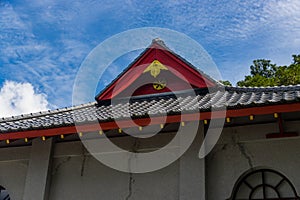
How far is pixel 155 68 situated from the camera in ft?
30.9

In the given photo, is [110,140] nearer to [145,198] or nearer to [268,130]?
[145,198]

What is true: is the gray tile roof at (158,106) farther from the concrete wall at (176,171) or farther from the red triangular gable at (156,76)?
the concrete wall at (176,171)

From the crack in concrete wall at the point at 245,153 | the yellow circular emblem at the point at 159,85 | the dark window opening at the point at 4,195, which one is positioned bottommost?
the dark window opening at the point at 4,195

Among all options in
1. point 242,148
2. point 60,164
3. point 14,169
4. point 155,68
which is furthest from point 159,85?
point 14,169

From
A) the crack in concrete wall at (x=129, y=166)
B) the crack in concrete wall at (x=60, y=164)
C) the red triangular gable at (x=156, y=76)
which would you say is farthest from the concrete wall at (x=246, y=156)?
the crack in concrete wall at (x=60, y=164)

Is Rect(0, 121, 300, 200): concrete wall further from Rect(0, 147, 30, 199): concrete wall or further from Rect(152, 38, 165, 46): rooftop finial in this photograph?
Rect(152, 38, 165, 46): rooftop finial

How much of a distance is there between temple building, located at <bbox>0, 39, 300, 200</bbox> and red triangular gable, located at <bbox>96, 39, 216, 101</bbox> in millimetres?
433

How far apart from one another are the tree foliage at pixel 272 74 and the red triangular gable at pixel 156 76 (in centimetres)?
1011

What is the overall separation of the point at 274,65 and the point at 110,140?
16.3m

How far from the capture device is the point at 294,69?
1877 centimetres

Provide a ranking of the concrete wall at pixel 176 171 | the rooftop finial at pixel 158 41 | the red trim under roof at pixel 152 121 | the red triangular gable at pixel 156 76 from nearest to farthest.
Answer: the red trim under roof at pixel 152 121 < the concrete wall at pixel 176 171 < the red triangular gable at pixel 156 76 < the rooftop finial at pixel 158 41

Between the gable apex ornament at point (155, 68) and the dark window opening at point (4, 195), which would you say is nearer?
the dark window opening at point (4, 195)

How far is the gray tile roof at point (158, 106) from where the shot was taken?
6071 millimetres

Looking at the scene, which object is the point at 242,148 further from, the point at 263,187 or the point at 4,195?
the point at 4,195
